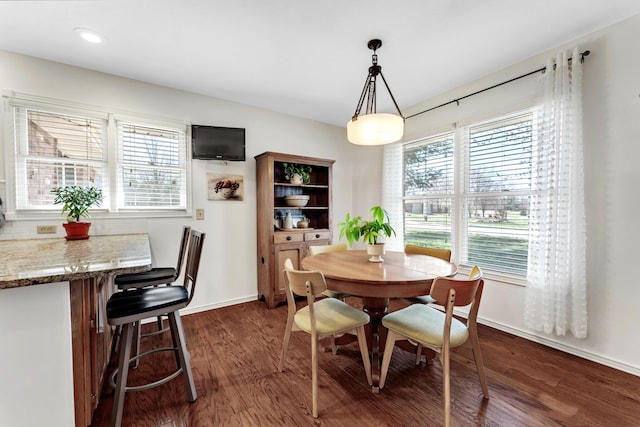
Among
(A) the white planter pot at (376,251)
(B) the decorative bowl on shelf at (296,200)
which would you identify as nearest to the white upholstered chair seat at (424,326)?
(A) the white planter pot at (376,251)

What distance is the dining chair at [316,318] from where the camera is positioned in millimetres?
1457

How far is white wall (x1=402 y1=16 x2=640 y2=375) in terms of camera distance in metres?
1.84

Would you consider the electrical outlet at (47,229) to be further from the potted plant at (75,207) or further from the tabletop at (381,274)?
the tabletop at (381,274)

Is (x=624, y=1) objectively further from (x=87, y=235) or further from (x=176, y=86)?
(x=87, y=235)

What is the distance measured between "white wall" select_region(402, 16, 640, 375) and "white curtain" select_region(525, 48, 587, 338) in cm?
10

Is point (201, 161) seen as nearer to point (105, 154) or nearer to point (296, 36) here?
point (105, 154)

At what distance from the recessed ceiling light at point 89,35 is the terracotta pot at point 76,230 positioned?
58.2 inches

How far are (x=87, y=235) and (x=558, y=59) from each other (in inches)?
167

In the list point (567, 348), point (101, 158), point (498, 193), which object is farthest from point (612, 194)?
point (101, 158)

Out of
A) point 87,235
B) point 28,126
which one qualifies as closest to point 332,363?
point 87,235

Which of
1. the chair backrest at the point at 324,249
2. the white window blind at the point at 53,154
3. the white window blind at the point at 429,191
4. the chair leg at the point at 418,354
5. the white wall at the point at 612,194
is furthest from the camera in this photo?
the white window blind at the point at 429,191

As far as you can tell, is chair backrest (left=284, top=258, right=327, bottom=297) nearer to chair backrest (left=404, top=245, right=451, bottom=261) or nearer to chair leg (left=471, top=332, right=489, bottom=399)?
chair leg (left=471, top=332, right=489, bottom=399)

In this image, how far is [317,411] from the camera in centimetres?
148

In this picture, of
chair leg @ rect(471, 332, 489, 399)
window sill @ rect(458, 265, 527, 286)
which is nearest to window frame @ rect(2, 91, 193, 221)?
chair leg @ rect(471, 332, 489, 399)
